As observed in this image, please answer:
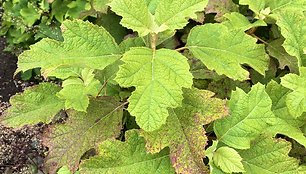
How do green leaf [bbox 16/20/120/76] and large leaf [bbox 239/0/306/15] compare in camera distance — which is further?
large leaf [bbox 239/0/306/15]

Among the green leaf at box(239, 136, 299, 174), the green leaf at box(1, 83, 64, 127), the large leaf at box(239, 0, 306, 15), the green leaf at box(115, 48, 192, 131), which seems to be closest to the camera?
the green leaf at box(115, 48, 192, 131)

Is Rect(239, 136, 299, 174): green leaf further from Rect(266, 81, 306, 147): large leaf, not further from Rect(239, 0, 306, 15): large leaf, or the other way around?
Rect(239, 0, 306, 15): large leaf

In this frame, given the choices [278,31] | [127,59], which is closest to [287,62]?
[278,31]

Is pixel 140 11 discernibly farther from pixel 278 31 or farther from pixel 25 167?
pixel 25 167

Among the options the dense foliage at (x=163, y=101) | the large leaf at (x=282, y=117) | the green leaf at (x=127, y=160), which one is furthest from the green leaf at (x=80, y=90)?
the large leaf at (x=282, y=117)

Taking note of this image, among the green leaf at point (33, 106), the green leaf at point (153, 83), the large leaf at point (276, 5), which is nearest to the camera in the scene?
the green leaf at point (153, 83)

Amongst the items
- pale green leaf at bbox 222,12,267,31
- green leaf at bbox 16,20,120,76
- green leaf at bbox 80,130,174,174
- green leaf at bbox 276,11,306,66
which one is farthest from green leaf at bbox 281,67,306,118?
green leaf at bbox 16,20,120,76

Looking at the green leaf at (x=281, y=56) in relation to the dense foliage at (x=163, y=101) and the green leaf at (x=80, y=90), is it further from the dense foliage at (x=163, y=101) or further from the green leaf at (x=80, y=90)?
the green leaf at (x=80, y=90)
